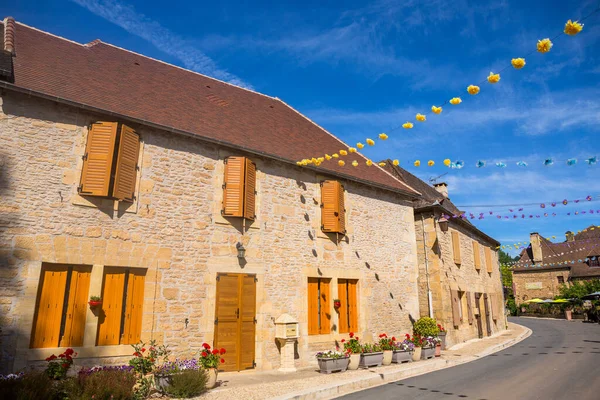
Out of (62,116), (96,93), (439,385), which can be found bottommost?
(439,385)

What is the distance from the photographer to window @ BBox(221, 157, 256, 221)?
9234 millimetres

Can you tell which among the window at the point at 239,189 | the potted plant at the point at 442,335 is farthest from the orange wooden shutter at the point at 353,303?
the window at the point at 239,189

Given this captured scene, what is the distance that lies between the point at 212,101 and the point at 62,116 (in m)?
4.83

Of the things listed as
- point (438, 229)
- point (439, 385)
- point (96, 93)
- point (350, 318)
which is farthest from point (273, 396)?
point (438, 229)

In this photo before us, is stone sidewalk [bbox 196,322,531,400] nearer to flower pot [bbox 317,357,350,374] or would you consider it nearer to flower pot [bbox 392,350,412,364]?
flower pot [bbox 317,357,350,374]

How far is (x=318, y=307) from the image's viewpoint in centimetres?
1062

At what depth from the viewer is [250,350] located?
9.09 meters

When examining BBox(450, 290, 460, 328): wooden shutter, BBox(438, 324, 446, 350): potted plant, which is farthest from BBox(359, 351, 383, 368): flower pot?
BBox(450, 290, 460, 328): wooden shutter

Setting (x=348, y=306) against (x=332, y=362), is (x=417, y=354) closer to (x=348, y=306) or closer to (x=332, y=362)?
(x=348, y=306)

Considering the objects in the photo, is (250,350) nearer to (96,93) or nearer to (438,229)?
(96,93)

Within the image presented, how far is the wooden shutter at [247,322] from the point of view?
8.99 m

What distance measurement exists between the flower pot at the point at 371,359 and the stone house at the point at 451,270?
15.3 ft

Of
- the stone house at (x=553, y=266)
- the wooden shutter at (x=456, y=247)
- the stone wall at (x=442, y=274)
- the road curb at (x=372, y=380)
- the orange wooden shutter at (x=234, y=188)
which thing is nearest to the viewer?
the road curb at (x=372, y=380)

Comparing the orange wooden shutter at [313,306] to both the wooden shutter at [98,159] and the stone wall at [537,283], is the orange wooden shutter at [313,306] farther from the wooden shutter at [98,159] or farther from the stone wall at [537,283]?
the stone wall at [537,283]
